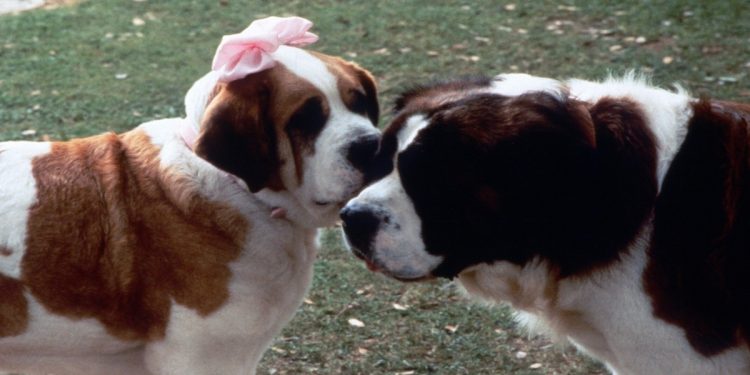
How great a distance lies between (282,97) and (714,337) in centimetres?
157

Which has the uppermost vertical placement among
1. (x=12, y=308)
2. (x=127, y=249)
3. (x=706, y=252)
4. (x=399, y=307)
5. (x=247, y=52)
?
(x=247, y=52)

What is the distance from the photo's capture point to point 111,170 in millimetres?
3893

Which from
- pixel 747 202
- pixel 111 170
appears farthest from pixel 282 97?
pixel 747 202

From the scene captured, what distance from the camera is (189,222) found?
12.5 ft

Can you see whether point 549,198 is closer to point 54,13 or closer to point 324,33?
point 324,33

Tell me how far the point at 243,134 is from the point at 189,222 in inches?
15.6

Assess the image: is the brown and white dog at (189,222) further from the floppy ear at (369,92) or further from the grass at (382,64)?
the grass at (382,64)

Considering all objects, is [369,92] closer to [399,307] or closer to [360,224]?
[360,224]

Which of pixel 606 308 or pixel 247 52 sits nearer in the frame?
pixel 606 308

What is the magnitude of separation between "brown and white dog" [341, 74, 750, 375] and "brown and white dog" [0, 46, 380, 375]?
435mm

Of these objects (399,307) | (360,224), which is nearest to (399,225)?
(360,224)

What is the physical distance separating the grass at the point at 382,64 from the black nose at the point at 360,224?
168 centimetres

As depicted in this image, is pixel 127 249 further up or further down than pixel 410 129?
further down

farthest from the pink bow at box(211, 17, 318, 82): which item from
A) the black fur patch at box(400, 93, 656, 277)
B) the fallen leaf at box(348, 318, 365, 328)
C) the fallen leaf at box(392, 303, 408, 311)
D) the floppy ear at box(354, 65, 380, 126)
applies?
the fallen leaf at box(392, 303, 408, 311)
